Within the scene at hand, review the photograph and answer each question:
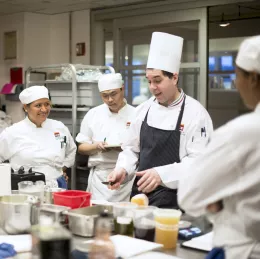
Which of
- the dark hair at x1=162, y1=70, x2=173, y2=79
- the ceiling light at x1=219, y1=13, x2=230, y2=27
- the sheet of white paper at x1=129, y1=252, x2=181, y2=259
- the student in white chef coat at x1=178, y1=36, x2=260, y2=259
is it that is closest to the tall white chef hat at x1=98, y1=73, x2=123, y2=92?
the dark hair at x1=162, y1=70, x2=173, y2=79

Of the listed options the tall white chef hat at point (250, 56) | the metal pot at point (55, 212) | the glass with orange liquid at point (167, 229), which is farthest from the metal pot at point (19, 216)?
the tall white chef hat at point (250, 56)

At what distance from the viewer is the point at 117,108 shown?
152 inches

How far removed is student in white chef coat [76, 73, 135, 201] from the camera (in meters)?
3.79

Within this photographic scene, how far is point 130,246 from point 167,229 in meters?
0.16

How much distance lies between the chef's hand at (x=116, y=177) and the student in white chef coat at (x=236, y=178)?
3.38 feet

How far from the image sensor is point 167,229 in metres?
1.78

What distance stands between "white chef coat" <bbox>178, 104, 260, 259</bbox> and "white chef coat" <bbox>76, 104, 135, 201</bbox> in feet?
7.69

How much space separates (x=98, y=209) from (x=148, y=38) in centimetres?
390

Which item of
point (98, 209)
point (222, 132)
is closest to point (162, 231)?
point (98, 209)

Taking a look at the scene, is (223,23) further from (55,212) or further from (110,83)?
(55,212)

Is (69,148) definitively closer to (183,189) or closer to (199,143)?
(199,143)

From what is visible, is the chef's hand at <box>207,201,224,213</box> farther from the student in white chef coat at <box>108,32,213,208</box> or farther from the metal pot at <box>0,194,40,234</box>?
the student in white chef coat at <box>108,32,213,208</box>

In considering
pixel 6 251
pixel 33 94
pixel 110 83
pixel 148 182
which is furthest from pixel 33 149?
pixel 6 251

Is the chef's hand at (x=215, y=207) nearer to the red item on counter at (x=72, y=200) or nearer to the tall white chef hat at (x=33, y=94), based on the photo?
the red item on counter at (x=72, y=200)
